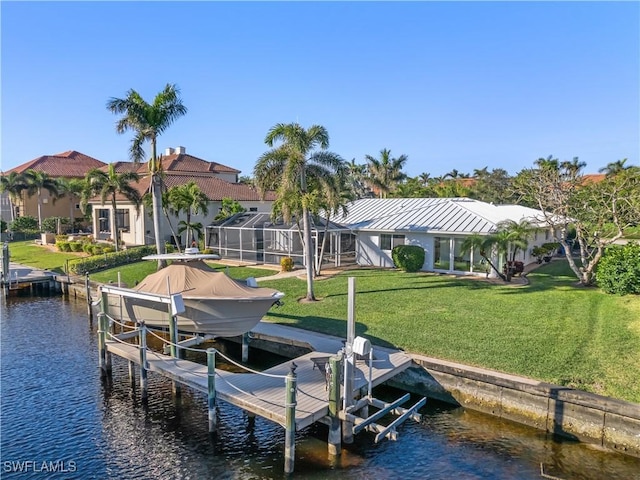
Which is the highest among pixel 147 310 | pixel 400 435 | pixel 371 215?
pixel 371 215

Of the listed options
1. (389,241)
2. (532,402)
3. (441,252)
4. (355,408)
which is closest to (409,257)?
(441,252)

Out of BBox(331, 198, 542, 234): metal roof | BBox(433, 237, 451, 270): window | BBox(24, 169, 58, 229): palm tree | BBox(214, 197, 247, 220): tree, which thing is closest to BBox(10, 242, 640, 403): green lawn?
BBox(433, 237, 451, 270): window

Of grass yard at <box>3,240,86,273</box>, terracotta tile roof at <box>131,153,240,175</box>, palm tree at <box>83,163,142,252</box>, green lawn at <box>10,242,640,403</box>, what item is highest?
terracotta tile roof at <box>131,153,240,175</box>

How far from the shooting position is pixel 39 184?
1972 inches

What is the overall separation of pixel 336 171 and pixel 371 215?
11.1 metres

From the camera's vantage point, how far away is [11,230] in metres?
53.5

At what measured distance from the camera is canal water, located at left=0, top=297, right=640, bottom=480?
9.24 m

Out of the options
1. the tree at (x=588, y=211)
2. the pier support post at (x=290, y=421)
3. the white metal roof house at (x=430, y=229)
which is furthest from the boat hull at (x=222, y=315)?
the tree at (x=588, y=211)

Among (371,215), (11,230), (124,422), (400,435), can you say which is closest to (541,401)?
(400,435)

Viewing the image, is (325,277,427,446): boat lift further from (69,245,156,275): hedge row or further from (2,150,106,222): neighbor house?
(2,150,106,222): neighbor house

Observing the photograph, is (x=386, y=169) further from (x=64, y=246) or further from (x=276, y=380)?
(x=276, y=380)

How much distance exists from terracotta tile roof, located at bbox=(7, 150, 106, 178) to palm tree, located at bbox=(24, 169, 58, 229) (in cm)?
645

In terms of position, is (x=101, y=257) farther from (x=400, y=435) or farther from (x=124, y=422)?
(x=400, y=435)

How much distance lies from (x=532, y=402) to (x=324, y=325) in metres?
7.45
